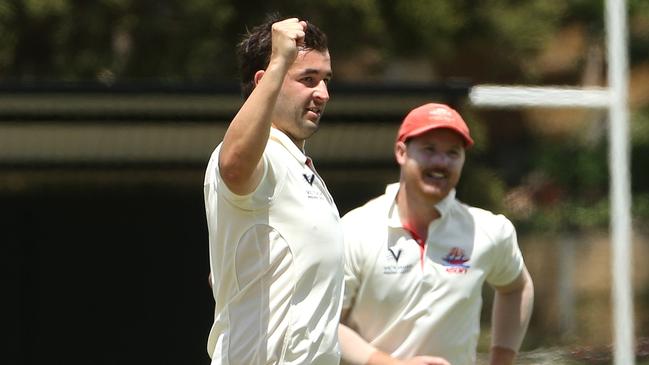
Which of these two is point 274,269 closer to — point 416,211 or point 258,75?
point 258,75

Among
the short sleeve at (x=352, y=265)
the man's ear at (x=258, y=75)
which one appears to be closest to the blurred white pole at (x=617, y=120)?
the short sleeve at (x=352, y=265)

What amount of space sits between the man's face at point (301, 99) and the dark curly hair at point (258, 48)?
55mm

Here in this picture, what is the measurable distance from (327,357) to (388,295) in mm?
1155

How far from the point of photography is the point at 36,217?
9305mm

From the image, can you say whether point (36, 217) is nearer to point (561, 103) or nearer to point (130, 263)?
point (130, 263)

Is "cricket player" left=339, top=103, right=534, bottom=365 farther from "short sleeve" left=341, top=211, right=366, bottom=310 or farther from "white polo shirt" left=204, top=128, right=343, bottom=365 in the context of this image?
"white polo shirt" left=204, top=128, right=343, bottom=365

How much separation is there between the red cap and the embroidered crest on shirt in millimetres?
348

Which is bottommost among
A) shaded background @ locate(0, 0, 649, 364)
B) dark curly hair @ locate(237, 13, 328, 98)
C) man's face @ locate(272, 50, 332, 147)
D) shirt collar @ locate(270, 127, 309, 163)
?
shaded background @ locate(0, 0, 649, 364)

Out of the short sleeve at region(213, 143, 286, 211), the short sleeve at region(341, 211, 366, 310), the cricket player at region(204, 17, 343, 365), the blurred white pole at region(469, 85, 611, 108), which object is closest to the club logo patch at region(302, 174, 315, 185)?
the cricket player at region(204, 17, 343, 365)

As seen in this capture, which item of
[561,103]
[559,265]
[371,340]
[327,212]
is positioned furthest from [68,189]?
[559,265]

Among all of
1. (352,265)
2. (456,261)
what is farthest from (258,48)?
(456,261)

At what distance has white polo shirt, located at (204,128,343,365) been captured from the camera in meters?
4.07

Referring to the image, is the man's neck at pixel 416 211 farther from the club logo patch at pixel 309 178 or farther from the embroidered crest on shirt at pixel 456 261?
the club logo patch at pixel 309 178

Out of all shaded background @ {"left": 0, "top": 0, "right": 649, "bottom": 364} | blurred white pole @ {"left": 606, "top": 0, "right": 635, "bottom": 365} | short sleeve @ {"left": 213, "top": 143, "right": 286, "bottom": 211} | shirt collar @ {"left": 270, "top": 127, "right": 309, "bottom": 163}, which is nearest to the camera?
short sleeve @ {"left": 213, "top": 143, "right": 286, "bottom": 211}
